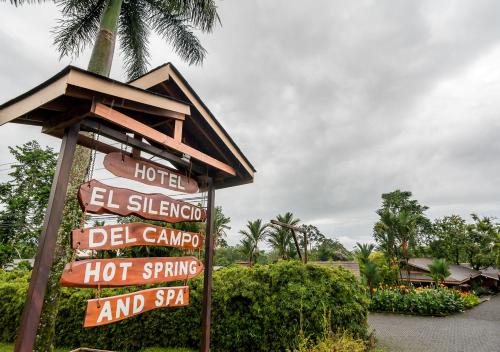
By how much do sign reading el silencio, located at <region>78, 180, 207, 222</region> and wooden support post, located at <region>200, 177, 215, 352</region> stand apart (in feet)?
1.38

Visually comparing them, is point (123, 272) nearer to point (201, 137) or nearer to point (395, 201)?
point (201, 137)

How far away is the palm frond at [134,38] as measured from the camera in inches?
338

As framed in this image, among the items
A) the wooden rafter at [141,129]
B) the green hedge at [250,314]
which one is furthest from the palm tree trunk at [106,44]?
the green hedge at [250,314]

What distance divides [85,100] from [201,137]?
1.95 m

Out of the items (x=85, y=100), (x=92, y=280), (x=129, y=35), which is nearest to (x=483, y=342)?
(x=92, y=280)

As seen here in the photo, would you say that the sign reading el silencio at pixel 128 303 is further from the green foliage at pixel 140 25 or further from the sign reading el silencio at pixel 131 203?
the green foliage at pixel 140 25

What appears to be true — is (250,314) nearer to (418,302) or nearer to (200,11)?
(200,11)

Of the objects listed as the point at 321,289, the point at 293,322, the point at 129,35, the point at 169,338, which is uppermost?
the point at 129,35

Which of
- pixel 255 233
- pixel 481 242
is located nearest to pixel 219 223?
pixel 255 233

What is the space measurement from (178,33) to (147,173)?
701 cm

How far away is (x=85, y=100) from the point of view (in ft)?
9.02

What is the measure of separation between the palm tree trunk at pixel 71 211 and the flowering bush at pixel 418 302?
60.6 feet

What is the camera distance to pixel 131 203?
300cm

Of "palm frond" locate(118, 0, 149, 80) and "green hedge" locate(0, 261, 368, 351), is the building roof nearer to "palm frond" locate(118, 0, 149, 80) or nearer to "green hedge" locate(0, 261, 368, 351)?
"green hedge" locate(0, 261, 368, 351)
